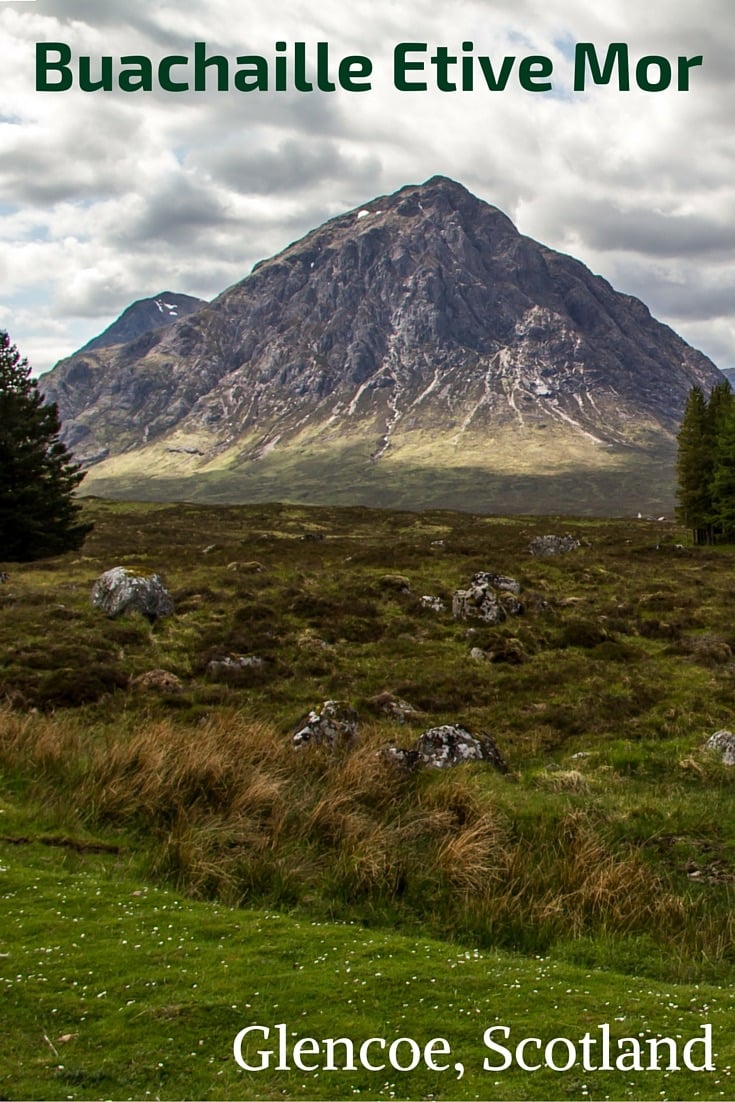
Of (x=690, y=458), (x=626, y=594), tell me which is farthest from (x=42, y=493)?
(x=690, y=458)

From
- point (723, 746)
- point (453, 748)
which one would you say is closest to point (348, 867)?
point (453, 748)

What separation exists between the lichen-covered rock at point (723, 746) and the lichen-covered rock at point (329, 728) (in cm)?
810

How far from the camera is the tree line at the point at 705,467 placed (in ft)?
220

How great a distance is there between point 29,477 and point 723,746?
4331 centimetres

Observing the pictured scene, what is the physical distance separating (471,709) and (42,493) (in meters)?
35.8

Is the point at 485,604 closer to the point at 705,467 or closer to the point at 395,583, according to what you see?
the point at 395,583

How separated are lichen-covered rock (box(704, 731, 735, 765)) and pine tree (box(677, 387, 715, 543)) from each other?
58.0 meters

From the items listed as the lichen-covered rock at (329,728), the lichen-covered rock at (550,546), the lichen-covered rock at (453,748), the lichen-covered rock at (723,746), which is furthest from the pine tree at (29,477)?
the lichen-covered rock at (723,746)

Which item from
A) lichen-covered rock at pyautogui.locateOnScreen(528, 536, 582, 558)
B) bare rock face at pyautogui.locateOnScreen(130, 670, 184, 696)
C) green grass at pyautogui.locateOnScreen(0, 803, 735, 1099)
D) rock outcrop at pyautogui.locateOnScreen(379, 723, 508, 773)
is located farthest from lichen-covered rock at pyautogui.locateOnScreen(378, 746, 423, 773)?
lichen-covered rock at pyautogui.locateOnScreen(528, 536, 582, 558)

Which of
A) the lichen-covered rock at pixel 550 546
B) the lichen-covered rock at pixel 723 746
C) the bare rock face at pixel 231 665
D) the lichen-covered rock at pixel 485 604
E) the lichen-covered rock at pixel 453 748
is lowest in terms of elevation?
the lichen-covered rock at pixel 723 746

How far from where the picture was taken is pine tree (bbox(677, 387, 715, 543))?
237ft

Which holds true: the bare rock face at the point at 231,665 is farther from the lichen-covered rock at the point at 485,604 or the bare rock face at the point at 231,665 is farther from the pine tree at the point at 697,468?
the pine tree at the point at 697,468

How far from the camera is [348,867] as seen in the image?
9.73 metres

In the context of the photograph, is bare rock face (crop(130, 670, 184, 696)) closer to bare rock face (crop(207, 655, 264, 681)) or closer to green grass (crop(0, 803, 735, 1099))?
bare rock face (crop(207, 655, 264, 681))
